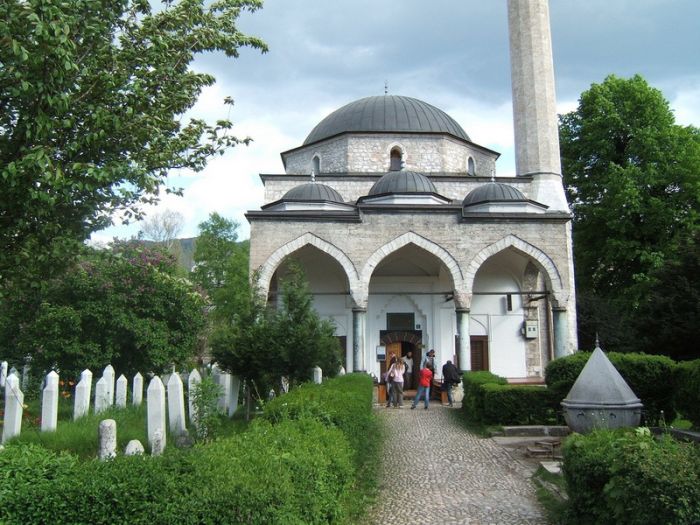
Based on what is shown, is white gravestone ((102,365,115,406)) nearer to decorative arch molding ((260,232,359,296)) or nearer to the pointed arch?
decorative arch molding ((260,232,359,296))

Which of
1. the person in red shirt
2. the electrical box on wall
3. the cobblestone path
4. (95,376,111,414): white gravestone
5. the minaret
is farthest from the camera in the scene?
the minaret

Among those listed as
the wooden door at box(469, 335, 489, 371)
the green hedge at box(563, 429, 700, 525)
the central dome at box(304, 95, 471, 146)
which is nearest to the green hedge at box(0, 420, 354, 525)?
the green hedge at box(563, 429, 700, 525)

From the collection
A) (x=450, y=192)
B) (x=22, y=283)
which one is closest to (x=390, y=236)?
(x=450, y=192)

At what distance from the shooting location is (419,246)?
16.0 metres

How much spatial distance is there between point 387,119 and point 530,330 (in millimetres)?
9321

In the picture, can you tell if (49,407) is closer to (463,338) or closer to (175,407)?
(175,407)

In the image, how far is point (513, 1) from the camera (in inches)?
774

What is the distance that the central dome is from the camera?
21562 mm

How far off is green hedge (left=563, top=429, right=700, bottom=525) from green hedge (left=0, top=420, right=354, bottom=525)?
1.81 meters

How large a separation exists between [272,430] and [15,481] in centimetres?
165

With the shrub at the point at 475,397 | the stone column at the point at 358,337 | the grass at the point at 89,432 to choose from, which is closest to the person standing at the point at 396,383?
the shrub at the point at 475,397

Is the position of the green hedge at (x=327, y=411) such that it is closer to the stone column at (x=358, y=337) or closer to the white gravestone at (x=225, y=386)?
the white gravestone at (x=225, y=386)

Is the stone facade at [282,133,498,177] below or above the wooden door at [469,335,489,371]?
above

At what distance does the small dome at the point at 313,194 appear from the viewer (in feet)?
57.2
